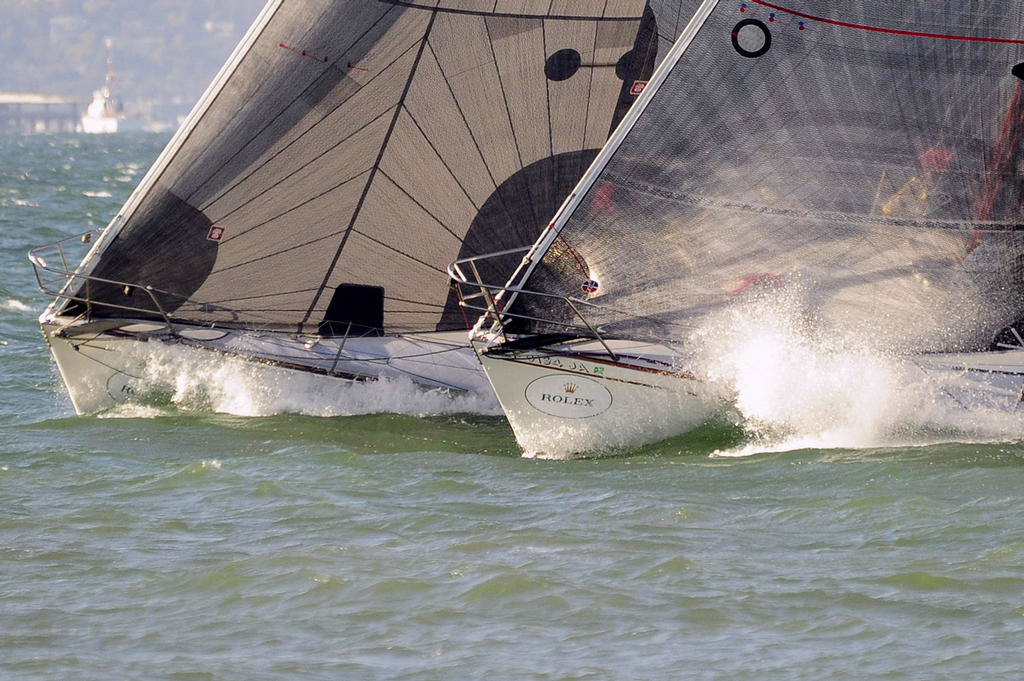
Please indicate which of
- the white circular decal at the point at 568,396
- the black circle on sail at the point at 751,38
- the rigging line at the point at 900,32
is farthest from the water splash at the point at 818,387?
the rigging line at the point at 900,32

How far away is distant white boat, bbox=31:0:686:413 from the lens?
11125 millimetres

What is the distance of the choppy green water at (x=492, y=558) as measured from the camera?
622cm

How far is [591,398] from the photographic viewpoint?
9.57 metres

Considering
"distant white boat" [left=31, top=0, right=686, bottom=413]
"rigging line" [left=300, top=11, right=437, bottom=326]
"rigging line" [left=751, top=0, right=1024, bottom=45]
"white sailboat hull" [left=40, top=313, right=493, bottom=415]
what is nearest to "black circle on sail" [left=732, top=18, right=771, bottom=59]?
"rigging line" [left=751, top=0, right=1024, bottom=45]

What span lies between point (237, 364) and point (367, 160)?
1.69 meters

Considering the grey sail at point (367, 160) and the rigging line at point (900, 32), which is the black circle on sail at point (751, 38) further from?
the grey sail at point (367, 160)

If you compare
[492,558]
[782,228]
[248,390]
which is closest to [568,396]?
[782,228]

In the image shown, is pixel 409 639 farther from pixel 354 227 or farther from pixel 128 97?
pixel 128 97

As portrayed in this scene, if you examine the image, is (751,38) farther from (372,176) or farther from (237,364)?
(237,364)

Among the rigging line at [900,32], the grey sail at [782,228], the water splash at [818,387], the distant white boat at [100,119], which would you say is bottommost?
the water splash at [818,387]

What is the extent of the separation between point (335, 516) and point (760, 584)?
7.78 feet

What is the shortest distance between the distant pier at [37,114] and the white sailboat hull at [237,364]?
135 metres

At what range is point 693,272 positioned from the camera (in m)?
9.70

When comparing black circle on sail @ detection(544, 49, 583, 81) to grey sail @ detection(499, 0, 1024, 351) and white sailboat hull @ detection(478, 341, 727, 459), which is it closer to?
grey sail @ detection(499, 0, 1024, 351)
